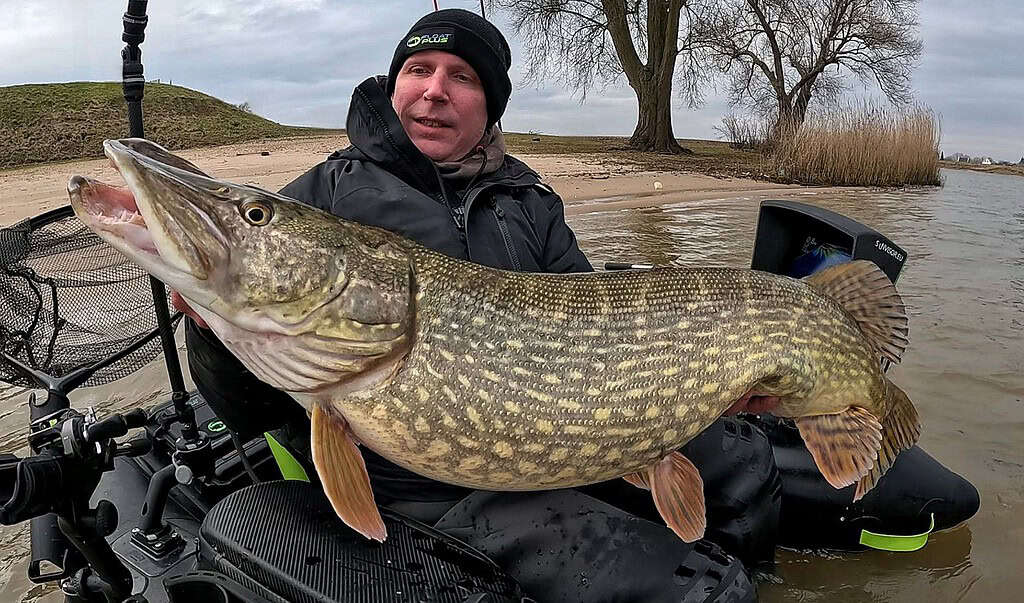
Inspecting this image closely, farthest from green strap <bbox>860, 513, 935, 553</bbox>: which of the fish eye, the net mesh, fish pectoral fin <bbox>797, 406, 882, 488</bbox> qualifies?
the net mesh

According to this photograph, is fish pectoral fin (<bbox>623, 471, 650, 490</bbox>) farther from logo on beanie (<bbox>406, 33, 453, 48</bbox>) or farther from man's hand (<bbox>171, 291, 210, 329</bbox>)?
logo on beanie (<bbox>406, 33, 453, 48</bbox>)

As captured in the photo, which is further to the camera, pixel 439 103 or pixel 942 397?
pixel 942 397

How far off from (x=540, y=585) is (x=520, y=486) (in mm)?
281

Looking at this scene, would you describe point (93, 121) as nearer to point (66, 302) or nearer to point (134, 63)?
point (66, 302)

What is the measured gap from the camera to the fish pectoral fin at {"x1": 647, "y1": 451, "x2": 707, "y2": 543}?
1.80 metres

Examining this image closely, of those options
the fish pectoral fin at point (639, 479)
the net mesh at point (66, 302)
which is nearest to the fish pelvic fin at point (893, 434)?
the fish pectoral fin at point (639, 479)

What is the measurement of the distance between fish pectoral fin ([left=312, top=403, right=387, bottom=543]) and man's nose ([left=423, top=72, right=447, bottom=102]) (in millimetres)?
1253

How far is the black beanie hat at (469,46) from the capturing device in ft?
7.88

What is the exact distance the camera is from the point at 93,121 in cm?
1780

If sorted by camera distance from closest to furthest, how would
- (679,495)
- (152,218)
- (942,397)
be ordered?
1. (152,218)
2. (679,495)
3. (942,397)

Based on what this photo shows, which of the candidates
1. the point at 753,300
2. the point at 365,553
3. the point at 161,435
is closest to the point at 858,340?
the point at 753,300

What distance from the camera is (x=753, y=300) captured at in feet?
6.30

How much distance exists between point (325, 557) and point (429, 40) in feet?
5.76

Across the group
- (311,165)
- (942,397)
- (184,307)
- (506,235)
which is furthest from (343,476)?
(311,165)
